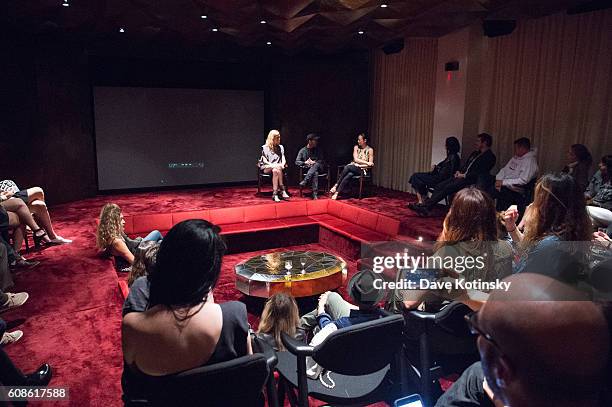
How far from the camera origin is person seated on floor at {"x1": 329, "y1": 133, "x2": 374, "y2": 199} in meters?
7.63

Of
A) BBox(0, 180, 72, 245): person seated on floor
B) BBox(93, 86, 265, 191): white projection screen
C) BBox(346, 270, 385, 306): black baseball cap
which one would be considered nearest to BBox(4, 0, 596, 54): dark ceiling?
BBox(93, 86, 265, 191): white projection screen

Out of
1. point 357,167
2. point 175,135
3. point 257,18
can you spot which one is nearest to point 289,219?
point 357,167

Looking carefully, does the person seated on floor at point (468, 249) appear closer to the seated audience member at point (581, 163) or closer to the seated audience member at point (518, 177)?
the seated audience member at point (581, 163)

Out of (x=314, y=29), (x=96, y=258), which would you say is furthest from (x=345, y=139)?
(x=96, y=258)

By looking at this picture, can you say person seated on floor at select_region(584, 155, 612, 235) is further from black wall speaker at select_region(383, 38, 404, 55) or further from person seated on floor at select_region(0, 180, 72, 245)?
person seated on floor at select_region(0, 180, 72, 245)

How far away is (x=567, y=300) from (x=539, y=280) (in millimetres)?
62

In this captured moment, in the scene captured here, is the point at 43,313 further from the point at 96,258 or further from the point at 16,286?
the point at 96,258

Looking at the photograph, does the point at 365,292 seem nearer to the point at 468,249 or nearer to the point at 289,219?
the point at 468,249

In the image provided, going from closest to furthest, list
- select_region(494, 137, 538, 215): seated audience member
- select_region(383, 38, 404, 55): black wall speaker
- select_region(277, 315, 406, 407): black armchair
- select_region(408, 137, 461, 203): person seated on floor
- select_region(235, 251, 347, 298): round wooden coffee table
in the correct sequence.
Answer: select_region(277, 315, 406, 407): black armchair < select_region(235, 251, 347, 298): round wooden coffee table < select_region(494, 137, 538, 215): seated audience member < select_region(408, 137, 461, 203): person seated on floor < select_region(383, 38, 404, 55): black wall speaker

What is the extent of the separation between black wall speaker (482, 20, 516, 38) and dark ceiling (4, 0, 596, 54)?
50cm

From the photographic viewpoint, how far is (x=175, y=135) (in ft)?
27.9

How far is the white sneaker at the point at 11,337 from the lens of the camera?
305 centimetres

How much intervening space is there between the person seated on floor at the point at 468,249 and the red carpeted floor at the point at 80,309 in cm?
189

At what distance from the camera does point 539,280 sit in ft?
2.49
